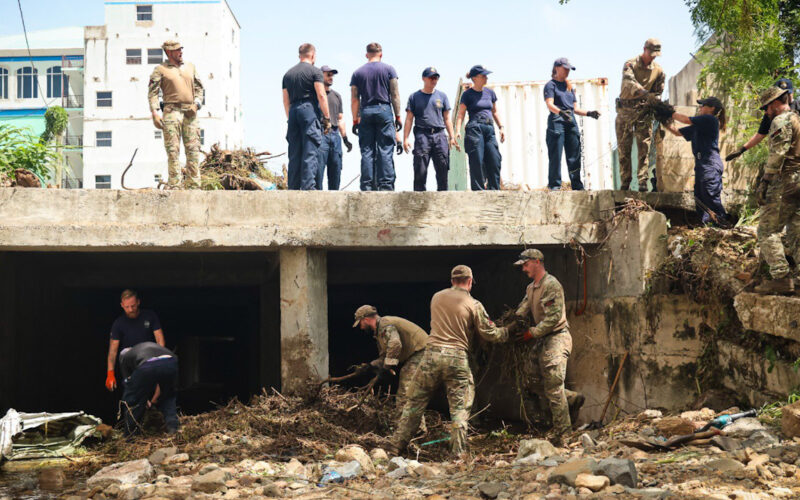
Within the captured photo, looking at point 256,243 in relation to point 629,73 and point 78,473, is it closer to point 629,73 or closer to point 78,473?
point 78,473

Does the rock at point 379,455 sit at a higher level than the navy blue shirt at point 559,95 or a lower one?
lower

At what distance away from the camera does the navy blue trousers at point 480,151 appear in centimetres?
865

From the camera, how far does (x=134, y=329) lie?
748cm

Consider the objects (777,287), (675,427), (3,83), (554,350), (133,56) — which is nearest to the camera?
(675,427)

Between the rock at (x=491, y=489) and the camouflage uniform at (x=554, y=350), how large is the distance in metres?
2.18

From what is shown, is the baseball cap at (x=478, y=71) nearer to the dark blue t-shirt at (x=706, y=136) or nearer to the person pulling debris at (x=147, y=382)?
the dark blue t-shirt at (x=706, y=136)

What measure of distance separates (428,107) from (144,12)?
1082 inches

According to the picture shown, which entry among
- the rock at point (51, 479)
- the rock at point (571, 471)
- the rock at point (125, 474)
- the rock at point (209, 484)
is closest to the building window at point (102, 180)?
the rock at point (51, 479)

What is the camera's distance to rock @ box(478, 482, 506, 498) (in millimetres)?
4688

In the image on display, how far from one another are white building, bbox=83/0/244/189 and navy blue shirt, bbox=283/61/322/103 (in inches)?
934

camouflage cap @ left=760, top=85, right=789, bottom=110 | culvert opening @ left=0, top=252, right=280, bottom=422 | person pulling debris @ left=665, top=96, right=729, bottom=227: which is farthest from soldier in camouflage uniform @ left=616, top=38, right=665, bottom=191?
culvert opening @ left=0, top=252, right=280, bottom=422

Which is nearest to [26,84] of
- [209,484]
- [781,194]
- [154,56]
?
[154,56]

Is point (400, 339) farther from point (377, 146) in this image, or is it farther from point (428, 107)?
point (428, 107)

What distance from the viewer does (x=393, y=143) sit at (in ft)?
27.4
